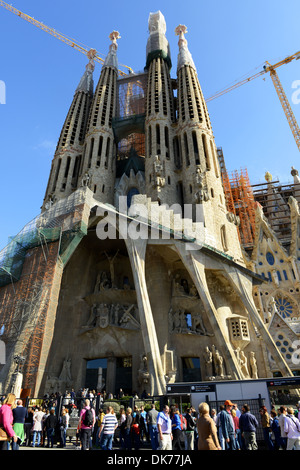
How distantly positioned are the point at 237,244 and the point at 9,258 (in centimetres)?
1716

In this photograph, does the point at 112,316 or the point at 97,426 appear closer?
the point at 97,426

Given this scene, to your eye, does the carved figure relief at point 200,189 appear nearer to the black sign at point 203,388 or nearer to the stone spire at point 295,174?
the black sign at point 203,388

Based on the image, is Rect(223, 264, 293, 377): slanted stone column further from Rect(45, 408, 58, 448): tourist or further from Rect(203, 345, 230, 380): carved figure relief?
Rect(45, 408, 58, 448): tourist

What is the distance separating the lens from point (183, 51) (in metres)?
38.8

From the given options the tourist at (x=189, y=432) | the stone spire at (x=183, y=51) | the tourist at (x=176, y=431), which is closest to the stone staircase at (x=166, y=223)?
the tourist at (x=189, y=432)

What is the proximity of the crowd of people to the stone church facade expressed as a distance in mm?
7421

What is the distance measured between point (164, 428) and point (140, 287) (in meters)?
13.8

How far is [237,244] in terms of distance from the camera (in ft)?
87.0

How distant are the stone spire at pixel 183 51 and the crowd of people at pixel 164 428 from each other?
3729 centimetres

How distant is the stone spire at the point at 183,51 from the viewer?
37.2 metres

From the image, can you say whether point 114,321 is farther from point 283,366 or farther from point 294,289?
point 294,289

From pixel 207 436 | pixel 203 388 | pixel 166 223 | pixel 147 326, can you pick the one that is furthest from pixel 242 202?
pixel 207 436

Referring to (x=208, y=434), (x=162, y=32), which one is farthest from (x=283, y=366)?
(x=162, y=32)

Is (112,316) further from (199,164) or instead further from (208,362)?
(199,164)
